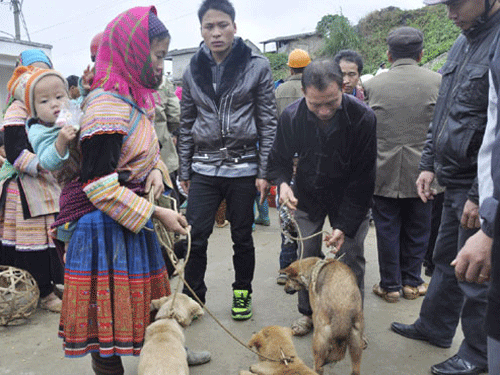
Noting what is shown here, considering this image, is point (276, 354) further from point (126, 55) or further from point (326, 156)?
point (126, 55)

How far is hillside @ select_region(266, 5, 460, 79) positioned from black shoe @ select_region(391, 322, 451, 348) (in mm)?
17103

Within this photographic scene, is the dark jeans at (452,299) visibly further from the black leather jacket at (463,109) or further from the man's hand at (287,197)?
the man's hand at (287,197)

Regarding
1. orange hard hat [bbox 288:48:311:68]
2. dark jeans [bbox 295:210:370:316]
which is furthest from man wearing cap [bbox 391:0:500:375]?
orange hard hat [bbox 288:48:311:68]

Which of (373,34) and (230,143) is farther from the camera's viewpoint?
(373,34)

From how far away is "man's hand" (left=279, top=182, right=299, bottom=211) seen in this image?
118 inches

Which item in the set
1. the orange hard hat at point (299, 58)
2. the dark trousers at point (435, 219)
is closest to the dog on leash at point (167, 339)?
the dark trousers at point (435, 219)

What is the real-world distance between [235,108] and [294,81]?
6.95ft

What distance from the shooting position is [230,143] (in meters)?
3.48

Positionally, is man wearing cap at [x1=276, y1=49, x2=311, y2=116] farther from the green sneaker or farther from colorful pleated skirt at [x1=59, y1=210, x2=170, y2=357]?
colorful pleated skirt at [x1=59, y1=210, x2=170, y2=357]

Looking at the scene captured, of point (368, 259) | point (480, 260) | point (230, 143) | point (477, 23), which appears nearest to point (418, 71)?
point (477, 23)

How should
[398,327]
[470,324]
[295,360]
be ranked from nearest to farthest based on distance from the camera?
[295,360] < [470,324] < [398,327]

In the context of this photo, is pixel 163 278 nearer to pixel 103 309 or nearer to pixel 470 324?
pixel 103 309

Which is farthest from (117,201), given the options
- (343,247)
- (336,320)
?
(343,247)

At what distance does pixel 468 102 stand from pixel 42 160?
2.37 meters
